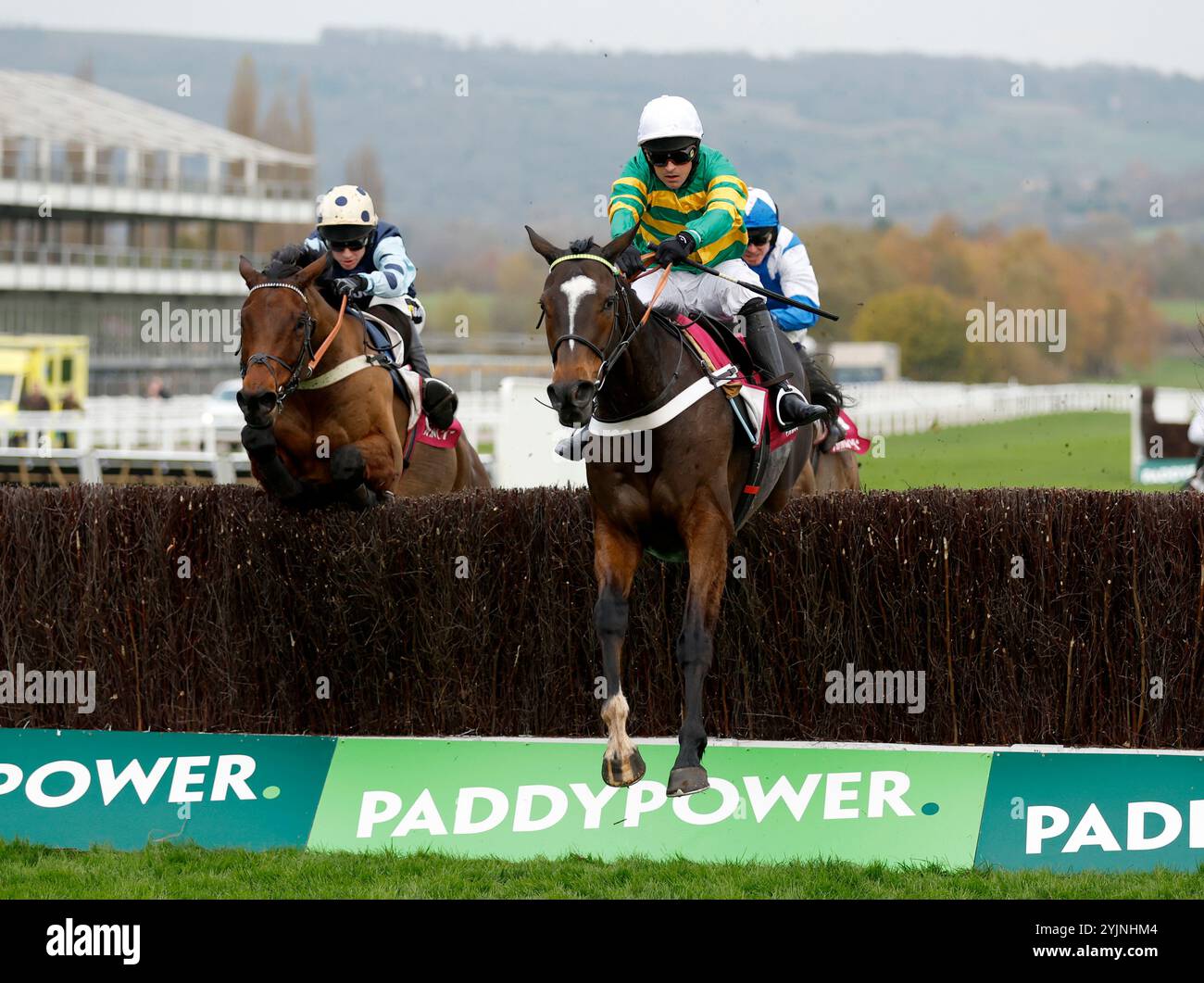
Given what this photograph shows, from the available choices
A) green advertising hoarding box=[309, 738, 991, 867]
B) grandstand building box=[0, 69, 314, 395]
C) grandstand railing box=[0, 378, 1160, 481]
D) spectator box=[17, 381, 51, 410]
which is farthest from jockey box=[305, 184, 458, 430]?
grandstand building box=[0, 69, 314, 395]

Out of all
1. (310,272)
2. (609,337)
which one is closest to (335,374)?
(310,272)

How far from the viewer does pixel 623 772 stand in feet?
20.6

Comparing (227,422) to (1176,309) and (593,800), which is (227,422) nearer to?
(593,800)

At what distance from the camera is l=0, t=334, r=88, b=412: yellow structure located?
1079 inches

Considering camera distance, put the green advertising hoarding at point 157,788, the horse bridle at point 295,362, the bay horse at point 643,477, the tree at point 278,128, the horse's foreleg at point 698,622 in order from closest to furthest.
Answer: the bay horse at point 643,477
the horse's foreleg at point 698,622
the green advertising hoarding at point 157,788
the horse bridle at point 295,362
the tree at point 278,128

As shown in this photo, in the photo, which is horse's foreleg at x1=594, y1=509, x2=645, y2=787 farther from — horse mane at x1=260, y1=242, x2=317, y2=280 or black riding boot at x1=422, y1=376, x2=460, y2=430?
black riding boot at x1=422, y1=376, x2=460, y2=430

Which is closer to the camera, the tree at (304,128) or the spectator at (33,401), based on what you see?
the spectator at (33,401)

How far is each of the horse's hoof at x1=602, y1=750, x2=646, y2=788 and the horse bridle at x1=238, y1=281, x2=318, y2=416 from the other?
97.3 inches

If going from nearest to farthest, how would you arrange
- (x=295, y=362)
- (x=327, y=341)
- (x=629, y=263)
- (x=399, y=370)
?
1. (x=629, y=263)
2. (x=295, y=362)
3. (x=327, y=341)
4. (x=399, y=370)

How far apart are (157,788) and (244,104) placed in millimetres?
93798

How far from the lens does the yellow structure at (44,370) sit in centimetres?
2741

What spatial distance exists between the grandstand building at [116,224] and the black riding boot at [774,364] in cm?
4988

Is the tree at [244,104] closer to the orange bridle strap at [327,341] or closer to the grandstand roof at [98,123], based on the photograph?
the grandstand roof at [98,123]

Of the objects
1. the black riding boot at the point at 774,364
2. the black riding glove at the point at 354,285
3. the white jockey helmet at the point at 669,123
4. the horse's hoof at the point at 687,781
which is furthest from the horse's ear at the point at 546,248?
the black riding glove at the point at 354,285
